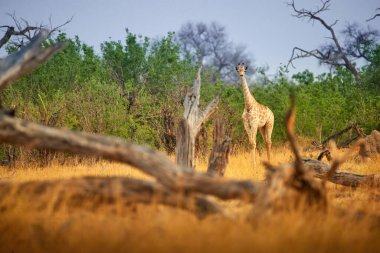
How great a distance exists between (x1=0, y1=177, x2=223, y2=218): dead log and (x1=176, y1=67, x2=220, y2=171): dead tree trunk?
3675 mm

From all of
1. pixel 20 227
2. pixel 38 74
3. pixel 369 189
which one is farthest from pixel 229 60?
pixel 20 227

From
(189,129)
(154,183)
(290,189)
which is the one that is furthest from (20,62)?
(189,129)

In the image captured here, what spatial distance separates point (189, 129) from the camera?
810 centimetres

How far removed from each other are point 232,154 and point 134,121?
3.68 meters

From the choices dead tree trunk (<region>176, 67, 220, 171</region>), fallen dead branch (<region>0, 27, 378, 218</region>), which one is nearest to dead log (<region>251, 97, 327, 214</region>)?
fallen dead branch (<region>0, 27, 378, 218</region>)

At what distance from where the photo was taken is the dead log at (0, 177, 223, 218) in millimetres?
4164

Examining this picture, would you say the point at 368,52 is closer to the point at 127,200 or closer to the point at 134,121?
the point at 134,121

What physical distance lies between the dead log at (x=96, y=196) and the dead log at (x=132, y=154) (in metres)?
0.14

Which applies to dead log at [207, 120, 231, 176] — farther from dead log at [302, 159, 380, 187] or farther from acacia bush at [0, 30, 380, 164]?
acacia bush at [0, 30, 380, 164]

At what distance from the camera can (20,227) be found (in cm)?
427

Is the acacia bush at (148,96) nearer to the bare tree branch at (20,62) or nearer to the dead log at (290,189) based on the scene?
the bare tree branch at (20,62)

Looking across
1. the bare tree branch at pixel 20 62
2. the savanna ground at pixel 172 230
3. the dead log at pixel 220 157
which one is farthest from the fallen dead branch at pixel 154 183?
the dead log at pixel 220 157

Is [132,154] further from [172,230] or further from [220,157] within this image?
[220,157]

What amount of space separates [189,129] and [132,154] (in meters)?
3.99
